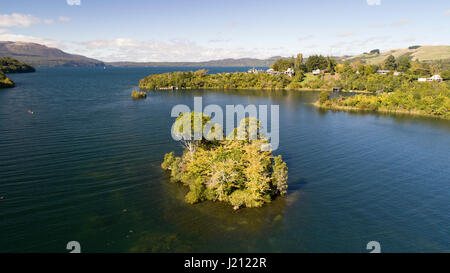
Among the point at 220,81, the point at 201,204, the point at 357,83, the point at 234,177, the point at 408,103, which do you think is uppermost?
the point at 220,81

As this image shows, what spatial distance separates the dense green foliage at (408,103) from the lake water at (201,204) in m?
32.1

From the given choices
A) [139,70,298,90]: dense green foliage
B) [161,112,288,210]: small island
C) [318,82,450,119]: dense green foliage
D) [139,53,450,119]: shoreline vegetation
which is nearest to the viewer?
[161,112,288,210]: small island

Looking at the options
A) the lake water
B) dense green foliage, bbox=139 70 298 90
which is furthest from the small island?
dense green foliage, bbox=139 70 298 90

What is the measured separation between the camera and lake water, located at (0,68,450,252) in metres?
28.9

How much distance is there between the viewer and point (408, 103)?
99.2 m

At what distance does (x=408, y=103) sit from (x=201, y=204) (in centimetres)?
9872

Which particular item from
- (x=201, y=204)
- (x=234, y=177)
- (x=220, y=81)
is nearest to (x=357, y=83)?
(x=220, y=81)

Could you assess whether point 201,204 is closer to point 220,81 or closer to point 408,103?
point 408,103

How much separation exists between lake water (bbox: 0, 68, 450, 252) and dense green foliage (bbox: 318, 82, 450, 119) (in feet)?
105

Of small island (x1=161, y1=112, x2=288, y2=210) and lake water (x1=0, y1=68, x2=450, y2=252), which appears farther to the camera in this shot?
small island (x1=161, y1=112, x2=288, y2=210)

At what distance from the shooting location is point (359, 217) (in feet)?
112

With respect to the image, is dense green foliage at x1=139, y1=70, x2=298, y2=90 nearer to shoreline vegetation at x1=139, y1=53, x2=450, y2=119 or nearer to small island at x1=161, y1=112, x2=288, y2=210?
shoreline vegetation at x1=139, y1=53, x2=450, y2=119

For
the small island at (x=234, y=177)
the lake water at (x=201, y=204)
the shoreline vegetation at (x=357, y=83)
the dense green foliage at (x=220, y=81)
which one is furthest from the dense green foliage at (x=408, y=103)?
the small island at (x=234, y=177)
